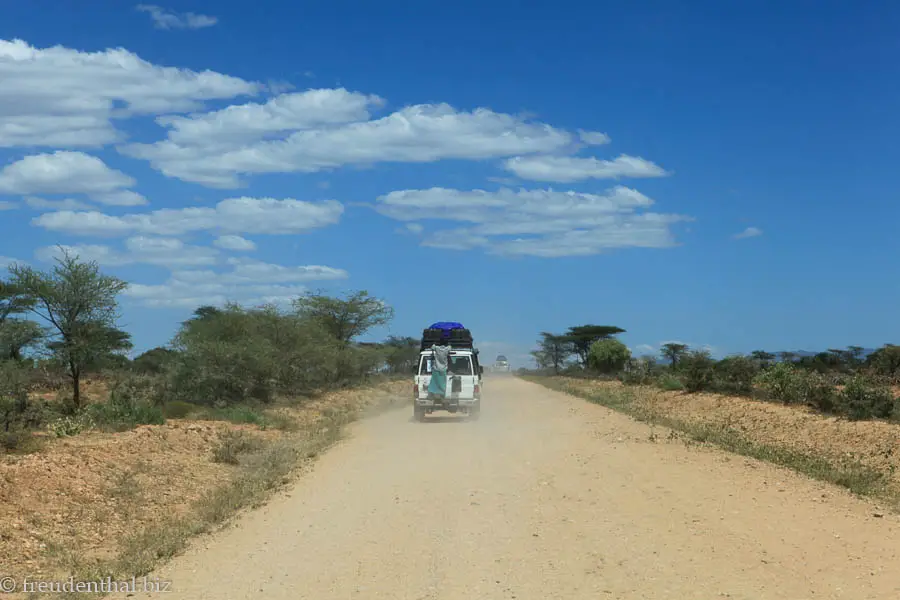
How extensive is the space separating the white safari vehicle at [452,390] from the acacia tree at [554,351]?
198ft

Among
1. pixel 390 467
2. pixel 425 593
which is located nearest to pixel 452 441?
pixel 390 467

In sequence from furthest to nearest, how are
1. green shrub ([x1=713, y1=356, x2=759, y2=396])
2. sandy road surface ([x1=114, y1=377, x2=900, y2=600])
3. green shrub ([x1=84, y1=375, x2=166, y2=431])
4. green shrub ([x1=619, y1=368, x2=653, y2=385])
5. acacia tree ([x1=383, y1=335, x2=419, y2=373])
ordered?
acacia tree ([x1=383, y1=335, x2=419, y2=373])
green shrub ([x1=619, y1=368, x2=653, y2=385])
green shrub ([x1=713, y1=356, x2=759, y2=396])
green shrub ([x1=84, y1=375, x2=166, y2=431])
sandy road surface ([x1=114, y1=377, x2=900, y2=600])

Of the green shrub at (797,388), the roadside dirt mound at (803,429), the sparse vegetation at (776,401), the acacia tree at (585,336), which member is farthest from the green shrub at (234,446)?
the acacia tree at (585,336)

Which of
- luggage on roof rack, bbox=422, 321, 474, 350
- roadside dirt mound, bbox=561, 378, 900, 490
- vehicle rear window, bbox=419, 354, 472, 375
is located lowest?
roadside dirt mound, bbox=561, 378, 900, 490

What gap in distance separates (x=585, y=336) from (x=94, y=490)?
74226 mm

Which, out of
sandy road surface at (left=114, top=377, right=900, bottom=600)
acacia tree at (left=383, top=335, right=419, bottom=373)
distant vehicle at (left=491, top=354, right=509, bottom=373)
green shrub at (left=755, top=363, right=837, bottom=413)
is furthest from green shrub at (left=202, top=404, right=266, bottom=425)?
distant vehicle at (left=491, top=354, right=509, bottom=373)

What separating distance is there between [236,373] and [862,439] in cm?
2104

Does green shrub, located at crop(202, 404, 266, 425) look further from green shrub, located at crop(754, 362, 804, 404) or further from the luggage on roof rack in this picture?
green shrub, located at crop(754, 362, 804, 404)

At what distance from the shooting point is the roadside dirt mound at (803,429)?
17062 millimetres

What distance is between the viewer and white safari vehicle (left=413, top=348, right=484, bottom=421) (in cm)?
2677

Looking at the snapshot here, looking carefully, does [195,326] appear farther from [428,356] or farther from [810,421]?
[810,421]

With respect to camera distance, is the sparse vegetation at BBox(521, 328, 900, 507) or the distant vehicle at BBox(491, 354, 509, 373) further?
the distant vehicle at BBox(491, 354, 509, 373)

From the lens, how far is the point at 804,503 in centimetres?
1167

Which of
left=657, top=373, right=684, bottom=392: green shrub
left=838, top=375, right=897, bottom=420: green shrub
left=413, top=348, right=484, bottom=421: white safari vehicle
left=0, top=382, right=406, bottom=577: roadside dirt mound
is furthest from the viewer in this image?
left=657, top=373, right=684, bottom=392: green shrub
